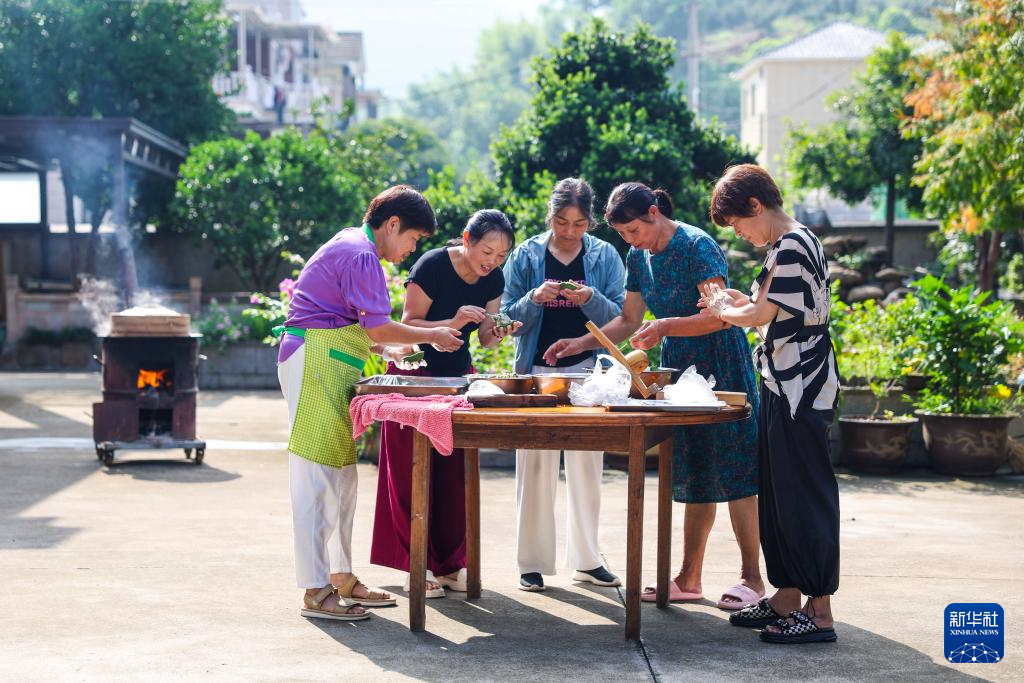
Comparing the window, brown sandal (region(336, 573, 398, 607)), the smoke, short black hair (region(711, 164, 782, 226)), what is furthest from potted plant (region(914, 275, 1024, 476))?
the window

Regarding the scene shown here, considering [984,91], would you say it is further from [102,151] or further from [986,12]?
[102,151]

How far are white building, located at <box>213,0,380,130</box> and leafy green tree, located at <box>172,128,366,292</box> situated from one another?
635 centimetres

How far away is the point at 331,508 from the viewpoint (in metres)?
5.12

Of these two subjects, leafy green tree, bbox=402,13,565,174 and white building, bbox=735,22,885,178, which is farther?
leafy green tree, bbox=402,13,565,174

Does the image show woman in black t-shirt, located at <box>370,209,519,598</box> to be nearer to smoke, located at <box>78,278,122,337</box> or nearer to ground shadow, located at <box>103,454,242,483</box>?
ground shadow, located at <box>103,454,242,483</box>

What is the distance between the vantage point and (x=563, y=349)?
5.71 m

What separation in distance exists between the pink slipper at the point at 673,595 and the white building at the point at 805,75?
1999 inches

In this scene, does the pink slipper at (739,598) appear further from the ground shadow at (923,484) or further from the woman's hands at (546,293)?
the ground shadow at (923,484)


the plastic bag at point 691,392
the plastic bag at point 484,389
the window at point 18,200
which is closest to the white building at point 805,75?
the window at point 18,200

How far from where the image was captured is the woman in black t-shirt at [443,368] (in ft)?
17.9

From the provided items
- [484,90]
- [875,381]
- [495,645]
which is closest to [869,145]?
[875,381]

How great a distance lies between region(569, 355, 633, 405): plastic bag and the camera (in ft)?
15.9

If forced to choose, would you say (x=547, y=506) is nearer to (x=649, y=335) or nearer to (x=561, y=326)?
(x=561, y=326)

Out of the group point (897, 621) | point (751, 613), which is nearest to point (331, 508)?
point (751, 613)
